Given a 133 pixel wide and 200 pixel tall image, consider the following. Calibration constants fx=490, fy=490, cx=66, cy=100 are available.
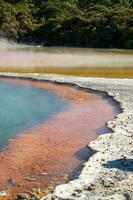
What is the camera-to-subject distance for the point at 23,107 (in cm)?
3167

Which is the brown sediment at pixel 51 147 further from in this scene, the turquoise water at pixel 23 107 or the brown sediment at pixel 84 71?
the brown sediment at pixel 84 71

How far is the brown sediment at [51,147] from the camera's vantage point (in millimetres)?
16953

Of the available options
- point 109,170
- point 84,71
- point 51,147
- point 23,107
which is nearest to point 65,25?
point 84,71

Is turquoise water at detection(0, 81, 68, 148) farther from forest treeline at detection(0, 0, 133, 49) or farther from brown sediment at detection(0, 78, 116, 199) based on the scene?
forest treeline at detection(0, 0, 133, 49)

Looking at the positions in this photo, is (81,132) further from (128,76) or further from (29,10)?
(29,10)

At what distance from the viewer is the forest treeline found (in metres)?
95.6

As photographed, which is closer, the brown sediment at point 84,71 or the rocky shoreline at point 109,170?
the rocky shoreline at point 109,170

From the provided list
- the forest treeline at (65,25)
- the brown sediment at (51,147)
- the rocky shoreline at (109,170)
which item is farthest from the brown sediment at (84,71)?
the forest treeline at (65,25)

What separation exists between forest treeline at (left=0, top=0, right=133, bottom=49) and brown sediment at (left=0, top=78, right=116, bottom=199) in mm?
62040

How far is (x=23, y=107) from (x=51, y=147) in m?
10.4

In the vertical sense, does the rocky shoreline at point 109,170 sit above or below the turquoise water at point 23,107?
above

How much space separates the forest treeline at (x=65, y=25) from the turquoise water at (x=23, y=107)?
5480 centimetres

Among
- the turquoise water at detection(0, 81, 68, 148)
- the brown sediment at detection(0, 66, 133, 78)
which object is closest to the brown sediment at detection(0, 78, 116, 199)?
the turquoise water at detection(0, 81, 68, 148)

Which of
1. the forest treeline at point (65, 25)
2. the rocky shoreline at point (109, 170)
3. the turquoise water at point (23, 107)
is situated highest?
the forest treeline at point (65, 25)
